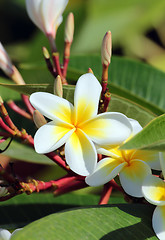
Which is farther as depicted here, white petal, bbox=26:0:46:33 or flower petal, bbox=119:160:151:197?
white petal, bbox=26:0:46:33

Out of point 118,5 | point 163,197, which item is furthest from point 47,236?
point 118,5

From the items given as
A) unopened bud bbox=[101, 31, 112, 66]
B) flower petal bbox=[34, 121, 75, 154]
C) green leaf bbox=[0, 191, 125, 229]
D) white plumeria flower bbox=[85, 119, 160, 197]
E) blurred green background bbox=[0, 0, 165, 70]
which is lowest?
green leaf bbox=[0, 191, 125, 229]

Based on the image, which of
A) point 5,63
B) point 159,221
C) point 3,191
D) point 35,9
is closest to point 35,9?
point 35,9

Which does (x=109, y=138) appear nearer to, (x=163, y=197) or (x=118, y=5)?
(x=163, y=197)

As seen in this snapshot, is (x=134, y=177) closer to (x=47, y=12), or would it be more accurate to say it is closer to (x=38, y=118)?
(x=38, y=118)

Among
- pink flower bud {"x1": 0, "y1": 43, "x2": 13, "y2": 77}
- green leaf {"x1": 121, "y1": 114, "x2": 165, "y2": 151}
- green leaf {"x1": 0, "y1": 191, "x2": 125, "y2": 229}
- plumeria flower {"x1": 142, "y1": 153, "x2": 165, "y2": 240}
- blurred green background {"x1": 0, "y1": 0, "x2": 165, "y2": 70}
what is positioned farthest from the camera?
blurred green background {"x1": 0, "y1": 0, "x2": 165, "y2": 70}

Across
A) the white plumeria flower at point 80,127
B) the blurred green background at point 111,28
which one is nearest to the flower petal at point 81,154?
the white plumeria flower at point 80,127

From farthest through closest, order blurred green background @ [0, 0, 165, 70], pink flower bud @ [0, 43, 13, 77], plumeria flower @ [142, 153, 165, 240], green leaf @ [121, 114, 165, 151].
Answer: blurred green background @ [0, 0, 165, 70] < pink flower bud @ [0, 43, 13, 77] < plumeria flower @ [142, 153, 165, 240] < green leaf @ [121, 114, 165, 151]

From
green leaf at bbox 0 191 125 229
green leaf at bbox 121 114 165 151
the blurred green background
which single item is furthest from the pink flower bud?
the blurred green background

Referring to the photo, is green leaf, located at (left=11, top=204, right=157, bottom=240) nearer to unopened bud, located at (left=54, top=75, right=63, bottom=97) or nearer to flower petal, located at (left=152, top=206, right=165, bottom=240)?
flower petal, located at (left=152, top=206, right=165, bottom=240)
